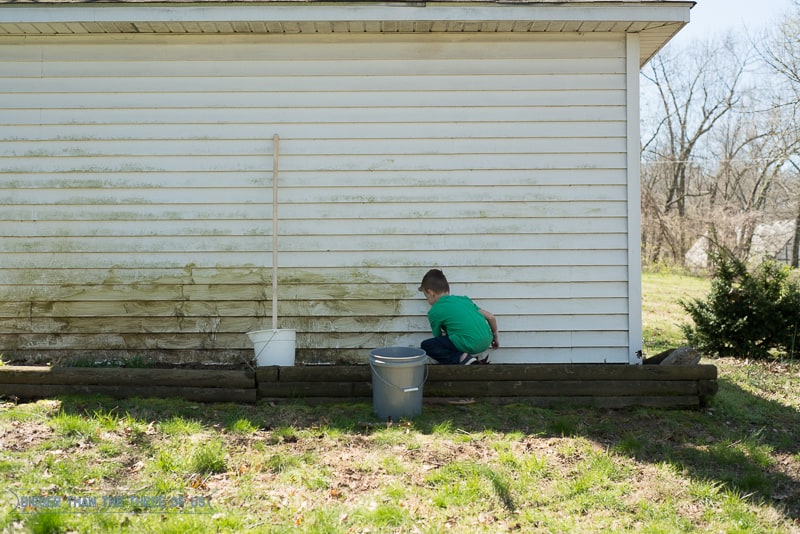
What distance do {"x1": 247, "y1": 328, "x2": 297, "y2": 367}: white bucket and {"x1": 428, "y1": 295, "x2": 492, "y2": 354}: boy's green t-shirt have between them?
134 centimetres

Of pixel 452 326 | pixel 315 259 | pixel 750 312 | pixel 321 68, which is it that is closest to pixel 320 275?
pixel 315 259

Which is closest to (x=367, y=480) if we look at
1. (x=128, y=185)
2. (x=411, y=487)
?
(x=411, y=487)

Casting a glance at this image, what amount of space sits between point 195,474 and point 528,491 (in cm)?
205

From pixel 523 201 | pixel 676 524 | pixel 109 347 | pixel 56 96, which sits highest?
pixel 56 96

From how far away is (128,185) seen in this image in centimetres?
663

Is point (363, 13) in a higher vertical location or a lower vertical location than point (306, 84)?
higher

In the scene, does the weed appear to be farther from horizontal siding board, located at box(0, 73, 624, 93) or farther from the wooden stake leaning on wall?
horizontal siding board, located at box(0, 73, 624, 93)

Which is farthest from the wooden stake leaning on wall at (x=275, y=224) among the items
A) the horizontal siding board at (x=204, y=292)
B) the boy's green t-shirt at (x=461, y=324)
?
the boy's green t-shirt at (x=461, y=324)

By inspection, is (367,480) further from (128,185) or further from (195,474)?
(128,185)

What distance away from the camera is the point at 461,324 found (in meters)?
5.86

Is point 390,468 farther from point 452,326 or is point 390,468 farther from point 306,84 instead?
point 306,84

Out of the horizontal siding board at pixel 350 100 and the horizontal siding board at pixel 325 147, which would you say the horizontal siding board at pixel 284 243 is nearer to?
the horizontal siding board at pixel 325 147

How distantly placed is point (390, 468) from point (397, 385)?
102 centimetres

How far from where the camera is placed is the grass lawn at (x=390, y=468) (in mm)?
3619
